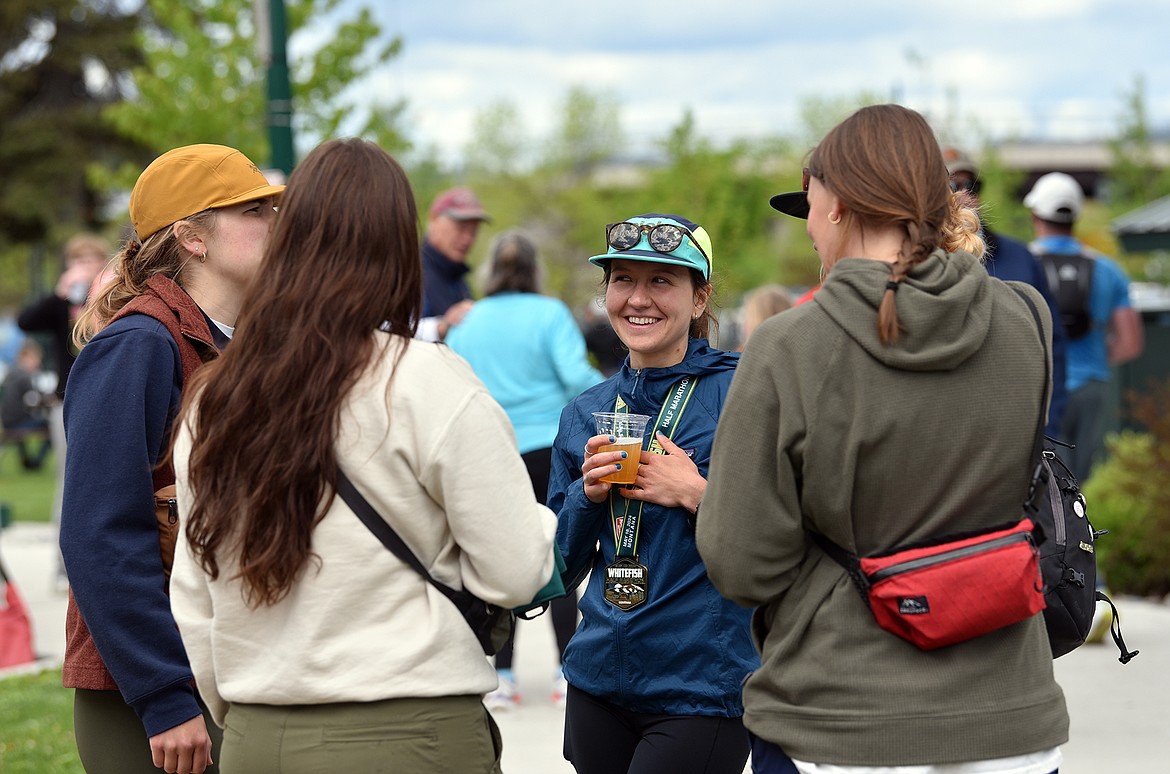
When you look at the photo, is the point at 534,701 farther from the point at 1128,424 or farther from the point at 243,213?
the point at 1128,424

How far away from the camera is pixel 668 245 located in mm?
3492

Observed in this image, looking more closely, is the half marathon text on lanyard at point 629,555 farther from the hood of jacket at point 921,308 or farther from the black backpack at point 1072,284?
the black backpack at point 1072,284

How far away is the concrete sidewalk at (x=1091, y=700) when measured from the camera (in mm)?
5746

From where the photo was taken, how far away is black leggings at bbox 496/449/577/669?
6.53 metres

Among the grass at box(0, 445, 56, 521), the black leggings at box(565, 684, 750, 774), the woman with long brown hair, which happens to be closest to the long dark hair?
the woman with long brown hair

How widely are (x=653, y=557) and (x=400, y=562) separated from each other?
3.32 feet

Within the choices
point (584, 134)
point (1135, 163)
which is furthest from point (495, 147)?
point (1135, 163)

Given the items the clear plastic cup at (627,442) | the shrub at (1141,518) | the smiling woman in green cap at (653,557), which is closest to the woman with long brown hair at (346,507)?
the clear plastic cup at (627,442)

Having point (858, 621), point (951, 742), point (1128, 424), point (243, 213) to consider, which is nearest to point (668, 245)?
point (243, 213)

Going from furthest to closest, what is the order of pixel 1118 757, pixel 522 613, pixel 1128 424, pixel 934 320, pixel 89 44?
1. pixel 89 44
2. pixel 1128 424
3. pixel 1118 757
4. pixel 522 613
5. pixel 934 320

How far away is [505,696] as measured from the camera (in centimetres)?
674

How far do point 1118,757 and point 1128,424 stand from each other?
8911 mm

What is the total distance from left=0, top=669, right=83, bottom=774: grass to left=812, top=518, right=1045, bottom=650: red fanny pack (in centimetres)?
444

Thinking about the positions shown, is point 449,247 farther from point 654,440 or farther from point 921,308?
point 921,308
